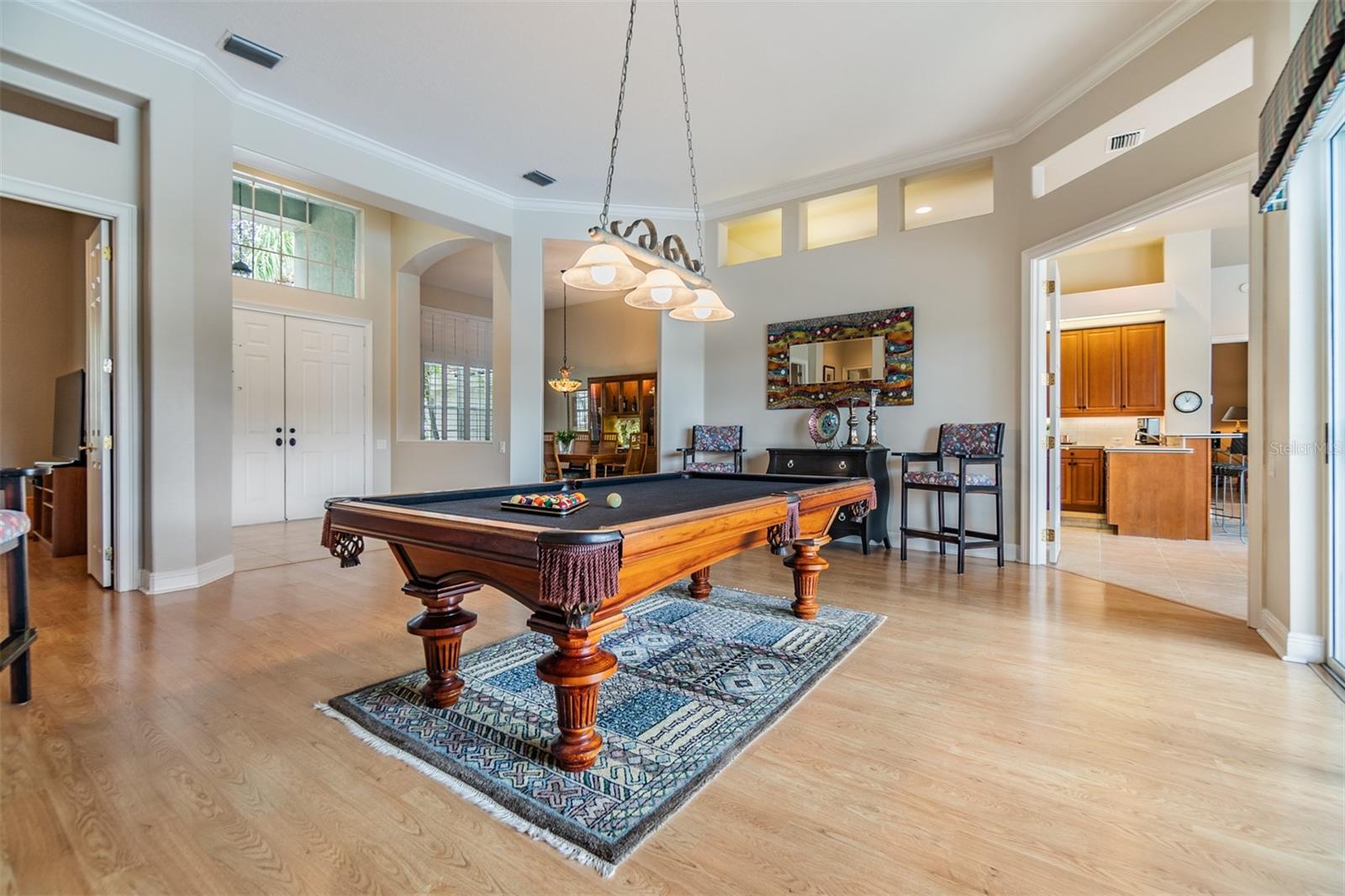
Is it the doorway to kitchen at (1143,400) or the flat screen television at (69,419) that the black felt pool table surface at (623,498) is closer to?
the doorway to kitchen at (1143,400)

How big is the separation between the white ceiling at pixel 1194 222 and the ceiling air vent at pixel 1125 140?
1.34m

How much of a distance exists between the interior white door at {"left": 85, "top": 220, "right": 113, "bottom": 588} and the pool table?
2618 millimetres

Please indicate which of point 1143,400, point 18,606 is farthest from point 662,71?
point 1143,400

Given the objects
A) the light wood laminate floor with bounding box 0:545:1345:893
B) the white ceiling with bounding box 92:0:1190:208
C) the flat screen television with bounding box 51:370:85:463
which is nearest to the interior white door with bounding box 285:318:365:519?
the flat screen television with bounding box 51:370:85:463

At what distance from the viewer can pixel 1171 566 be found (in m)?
4.44

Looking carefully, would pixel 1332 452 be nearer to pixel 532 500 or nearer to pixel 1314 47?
pixel 1314 47

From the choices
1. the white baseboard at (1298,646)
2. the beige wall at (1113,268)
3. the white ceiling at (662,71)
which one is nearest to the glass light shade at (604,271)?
the white ceiling at (662,71)

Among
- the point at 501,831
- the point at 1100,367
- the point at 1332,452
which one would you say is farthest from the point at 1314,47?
the point at 1100,367

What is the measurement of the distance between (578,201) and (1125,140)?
443 cm

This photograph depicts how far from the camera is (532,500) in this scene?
7.02 feet

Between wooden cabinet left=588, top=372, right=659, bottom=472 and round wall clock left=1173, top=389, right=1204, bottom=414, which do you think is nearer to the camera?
round wall clock left=1173, top=389, right=1204, bottom=414

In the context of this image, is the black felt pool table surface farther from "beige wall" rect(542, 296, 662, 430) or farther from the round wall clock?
the round wall clock

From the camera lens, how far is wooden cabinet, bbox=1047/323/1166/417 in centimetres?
680

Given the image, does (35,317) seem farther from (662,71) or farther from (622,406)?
(622,406)
